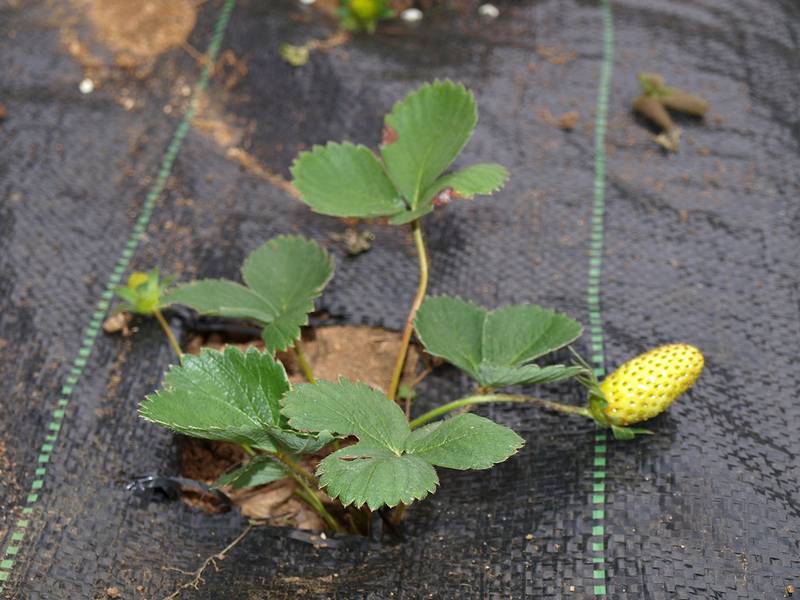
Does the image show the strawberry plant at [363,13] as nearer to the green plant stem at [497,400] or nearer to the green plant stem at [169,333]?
the green plant stem at [169,333]

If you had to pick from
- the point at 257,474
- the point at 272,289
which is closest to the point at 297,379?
the point at 272,289

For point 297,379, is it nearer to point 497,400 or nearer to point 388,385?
point 388,385

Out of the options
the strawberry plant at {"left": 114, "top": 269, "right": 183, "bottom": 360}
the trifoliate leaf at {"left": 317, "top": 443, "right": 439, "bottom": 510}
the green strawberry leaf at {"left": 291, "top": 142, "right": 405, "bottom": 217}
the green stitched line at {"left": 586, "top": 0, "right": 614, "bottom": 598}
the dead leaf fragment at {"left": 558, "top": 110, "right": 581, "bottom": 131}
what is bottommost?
the strawberry plant at {"left": 114, "top": 269, "right": 183, "bottom": 360}

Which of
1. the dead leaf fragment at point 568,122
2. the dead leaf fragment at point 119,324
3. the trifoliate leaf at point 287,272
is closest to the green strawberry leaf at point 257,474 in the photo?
the trifoliate leaf at point 287,272

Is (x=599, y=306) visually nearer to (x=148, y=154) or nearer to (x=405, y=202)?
(x=405, y=202)

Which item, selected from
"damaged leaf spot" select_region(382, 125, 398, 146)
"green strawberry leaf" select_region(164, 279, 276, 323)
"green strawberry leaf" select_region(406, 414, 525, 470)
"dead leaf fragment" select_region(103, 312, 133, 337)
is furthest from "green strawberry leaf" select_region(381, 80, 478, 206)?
"dead leaf fragment" select_region(103, 312, 133, 337)

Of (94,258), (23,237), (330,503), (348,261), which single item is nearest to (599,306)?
(348,261)

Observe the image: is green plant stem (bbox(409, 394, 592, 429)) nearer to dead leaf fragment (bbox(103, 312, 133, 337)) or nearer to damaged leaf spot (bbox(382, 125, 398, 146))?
damaged leaf spot (bbox(382, 125, 398, 146))
